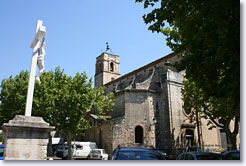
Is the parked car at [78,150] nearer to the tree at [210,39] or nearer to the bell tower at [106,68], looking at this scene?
the tree at [210,39]

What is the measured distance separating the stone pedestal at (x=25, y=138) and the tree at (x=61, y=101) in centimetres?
1122

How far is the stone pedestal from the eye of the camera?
5.00 meters

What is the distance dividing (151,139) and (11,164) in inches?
671

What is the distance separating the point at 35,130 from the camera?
534cm

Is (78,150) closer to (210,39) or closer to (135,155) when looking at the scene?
(135,155)

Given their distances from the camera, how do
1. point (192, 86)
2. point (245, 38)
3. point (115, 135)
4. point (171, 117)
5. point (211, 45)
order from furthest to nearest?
point (171, 117)
point (115, 135)
point (192, 86)
point (211, 45)
point (245, 38)

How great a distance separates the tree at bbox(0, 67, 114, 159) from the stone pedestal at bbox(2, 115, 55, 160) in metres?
11.2

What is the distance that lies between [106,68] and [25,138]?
1664 inches

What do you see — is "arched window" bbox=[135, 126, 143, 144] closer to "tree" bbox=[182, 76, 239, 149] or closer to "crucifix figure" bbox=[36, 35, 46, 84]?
"tree" bbox=[182, 76, 239, 149]

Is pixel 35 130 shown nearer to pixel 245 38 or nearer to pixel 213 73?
pixel 213 73

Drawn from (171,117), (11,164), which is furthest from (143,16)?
(171,117)

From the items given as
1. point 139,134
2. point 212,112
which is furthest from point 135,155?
point 139,134


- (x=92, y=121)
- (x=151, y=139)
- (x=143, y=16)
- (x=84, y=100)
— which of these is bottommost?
(x=151, y=139)

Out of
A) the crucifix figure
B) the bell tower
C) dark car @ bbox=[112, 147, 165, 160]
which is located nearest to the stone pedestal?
the crucifix figure
